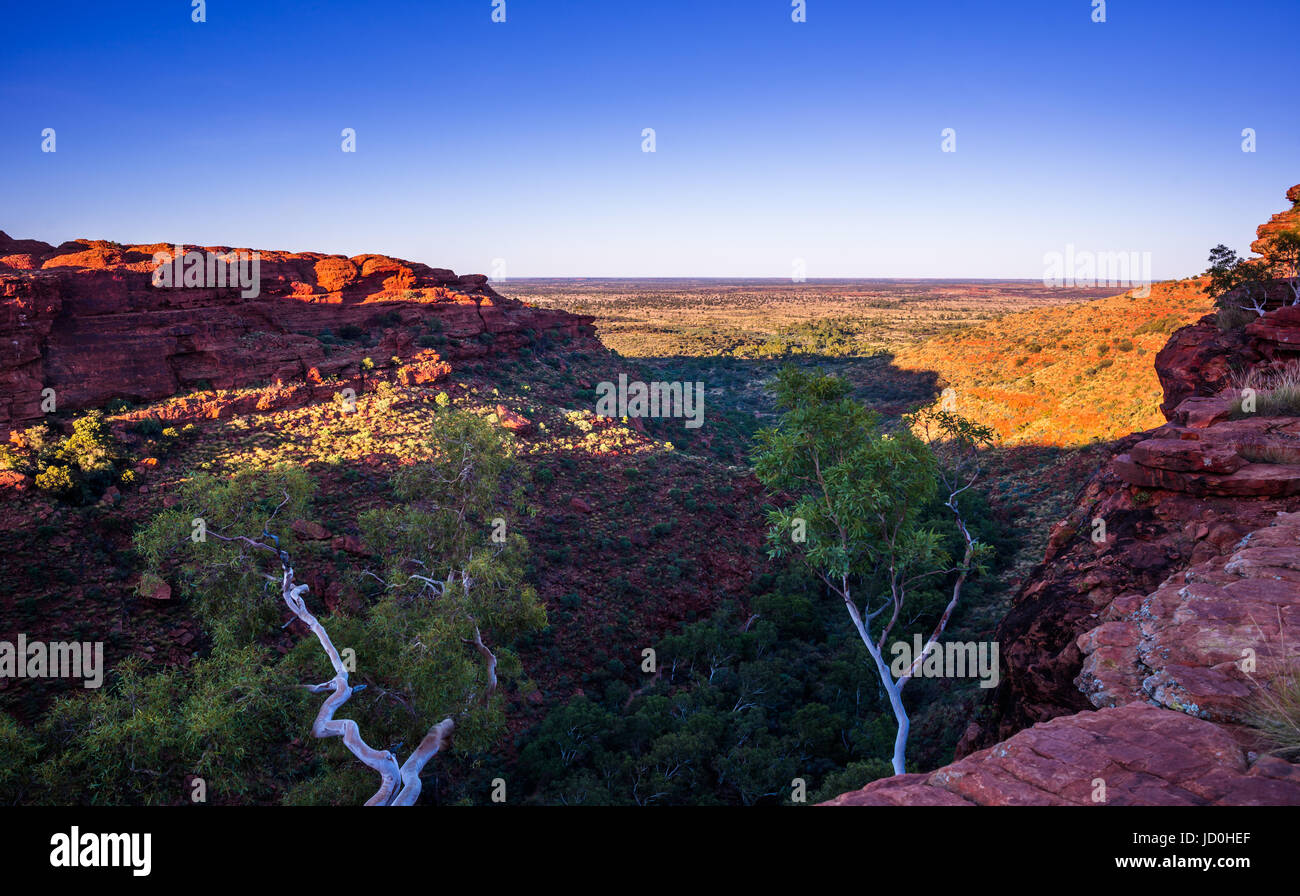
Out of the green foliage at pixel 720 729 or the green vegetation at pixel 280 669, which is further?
the green foliage at pixel 720 729

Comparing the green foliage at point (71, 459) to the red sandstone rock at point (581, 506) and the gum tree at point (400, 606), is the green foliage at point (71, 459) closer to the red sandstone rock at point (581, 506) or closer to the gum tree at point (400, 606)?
the gum tree at point (400, 606)

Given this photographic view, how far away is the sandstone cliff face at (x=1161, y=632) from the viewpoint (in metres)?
3.61

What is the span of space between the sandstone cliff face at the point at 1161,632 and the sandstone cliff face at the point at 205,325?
24.2m

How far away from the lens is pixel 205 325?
2270 cm

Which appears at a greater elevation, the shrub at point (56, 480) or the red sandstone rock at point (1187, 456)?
the red sandstone rock at point (1187, 456)

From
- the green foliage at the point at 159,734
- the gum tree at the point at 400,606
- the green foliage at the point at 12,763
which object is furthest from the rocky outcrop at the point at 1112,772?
the green foliage at the point at 12,763

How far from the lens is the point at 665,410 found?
1329 inches

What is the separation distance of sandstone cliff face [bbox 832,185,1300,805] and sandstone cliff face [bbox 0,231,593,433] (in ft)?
79.3

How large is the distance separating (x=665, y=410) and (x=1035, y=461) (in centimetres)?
1826

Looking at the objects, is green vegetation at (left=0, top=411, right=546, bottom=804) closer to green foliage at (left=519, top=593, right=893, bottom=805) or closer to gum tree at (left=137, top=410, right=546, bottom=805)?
gum tree at (left=137, top=410, right=546, bottom=805)

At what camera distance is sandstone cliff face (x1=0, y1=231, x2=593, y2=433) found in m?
18.7

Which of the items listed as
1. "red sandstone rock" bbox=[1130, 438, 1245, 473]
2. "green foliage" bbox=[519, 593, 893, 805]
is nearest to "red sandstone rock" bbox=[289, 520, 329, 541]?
"green foliage" bbox=[519, 593, 893, 805]

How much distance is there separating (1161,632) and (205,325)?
1128 inches
